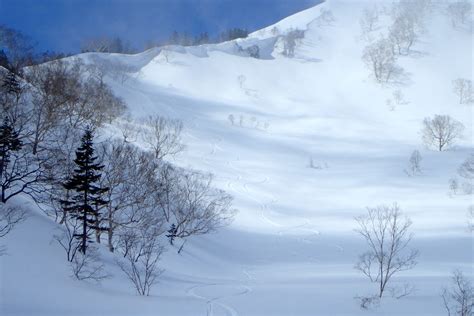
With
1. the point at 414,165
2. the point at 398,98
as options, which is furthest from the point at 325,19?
the point at 414,165

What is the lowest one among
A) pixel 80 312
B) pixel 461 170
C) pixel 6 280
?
pixel 80 312

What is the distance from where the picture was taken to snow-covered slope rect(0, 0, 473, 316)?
1700cm

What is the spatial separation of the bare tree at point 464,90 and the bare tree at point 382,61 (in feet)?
54.4

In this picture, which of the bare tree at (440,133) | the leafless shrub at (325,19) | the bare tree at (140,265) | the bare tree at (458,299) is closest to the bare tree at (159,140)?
the bare tree at (140,265)

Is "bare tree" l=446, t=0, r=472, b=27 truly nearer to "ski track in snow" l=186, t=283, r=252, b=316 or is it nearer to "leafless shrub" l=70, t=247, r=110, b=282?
"ski track in snow" l=186, t=283, r=252, b=316

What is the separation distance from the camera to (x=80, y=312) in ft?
43.6

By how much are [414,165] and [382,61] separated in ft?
191

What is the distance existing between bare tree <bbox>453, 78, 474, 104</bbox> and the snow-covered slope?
210 cm

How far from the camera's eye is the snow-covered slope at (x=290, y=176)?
55.8 feet

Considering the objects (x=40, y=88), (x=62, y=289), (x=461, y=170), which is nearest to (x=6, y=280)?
(x=62, y=289)

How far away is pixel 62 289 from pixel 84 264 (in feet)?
9.47

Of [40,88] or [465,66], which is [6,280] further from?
[465,66]

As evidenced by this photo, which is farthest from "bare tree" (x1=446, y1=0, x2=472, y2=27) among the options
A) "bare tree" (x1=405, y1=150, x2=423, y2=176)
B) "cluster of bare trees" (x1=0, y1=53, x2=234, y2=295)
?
"cluster of bare trees" (x1=0, y1=53, x2=234, y2=295)

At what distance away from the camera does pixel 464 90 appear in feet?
300
